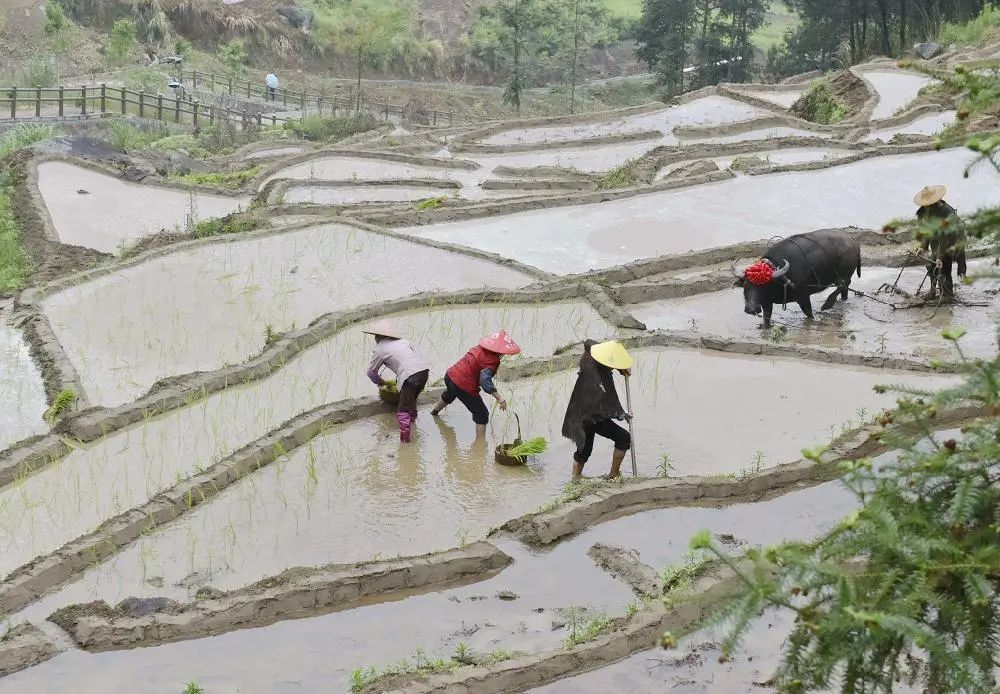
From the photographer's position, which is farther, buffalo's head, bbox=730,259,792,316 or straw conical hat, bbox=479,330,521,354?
buffalo's head, bbox=730,259,792,316

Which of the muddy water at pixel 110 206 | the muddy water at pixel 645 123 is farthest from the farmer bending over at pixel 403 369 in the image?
the muddy water at pixel 645 123

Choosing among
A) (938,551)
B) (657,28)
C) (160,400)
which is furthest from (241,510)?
(657,28)

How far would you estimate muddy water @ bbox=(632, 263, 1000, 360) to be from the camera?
11391 mm

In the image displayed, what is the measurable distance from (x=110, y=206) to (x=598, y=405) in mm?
11489

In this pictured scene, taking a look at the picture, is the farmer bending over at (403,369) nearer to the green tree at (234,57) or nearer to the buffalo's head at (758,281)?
the buffalo's head at (758,281)

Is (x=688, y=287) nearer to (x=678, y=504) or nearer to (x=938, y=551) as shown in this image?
(x=678, y=504)

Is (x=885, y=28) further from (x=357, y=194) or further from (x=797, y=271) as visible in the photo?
(x=797, y=271)

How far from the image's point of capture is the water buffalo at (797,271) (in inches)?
461

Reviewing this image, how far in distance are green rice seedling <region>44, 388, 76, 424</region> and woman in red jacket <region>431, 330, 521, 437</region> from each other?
9.75 feet

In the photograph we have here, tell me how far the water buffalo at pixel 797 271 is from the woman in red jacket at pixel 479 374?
388cm

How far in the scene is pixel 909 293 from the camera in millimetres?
13031

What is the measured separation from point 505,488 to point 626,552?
1.22 m

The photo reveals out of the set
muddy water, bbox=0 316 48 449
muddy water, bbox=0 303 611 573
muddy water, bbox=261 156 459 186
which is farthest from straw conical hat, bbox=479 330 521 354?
muddy water, bbox=261 156 459 186

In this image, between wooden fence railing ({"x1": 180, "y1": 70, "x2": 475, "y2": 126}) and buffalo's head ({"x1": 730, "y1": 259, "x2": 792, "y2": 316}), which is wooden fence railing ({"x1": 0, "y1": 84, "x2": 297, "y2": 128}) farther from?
buffalo's head ({"x1": 730, "y1": 259, "x2": 792, "y2": 316})
